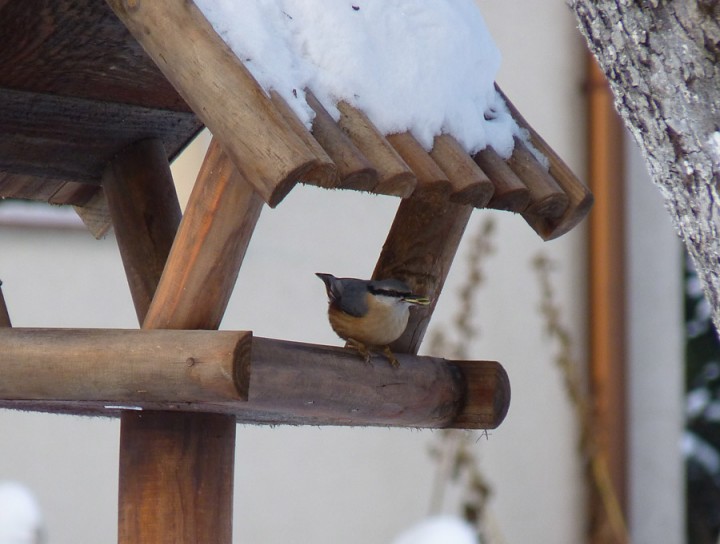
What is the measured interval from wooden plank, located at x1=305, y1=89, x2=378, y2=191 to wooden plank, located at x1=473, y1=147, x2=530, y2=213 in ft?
1.09

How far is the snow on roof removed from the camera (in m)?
1.85

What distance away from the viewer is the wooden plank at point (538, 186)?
2.08 metres

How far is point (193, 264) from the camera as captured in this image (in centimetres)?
185

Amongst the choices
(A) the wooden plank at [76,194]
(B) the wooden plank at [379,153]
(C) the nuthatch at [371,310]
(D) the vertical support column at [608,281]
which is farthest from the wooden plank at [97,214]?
(D) the vertical support column at [608,281]

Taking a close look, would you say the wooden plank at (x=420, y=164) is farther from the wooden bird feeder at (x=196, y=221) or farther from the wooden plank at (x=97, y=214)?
the wooden plank at (x=97, y=214)

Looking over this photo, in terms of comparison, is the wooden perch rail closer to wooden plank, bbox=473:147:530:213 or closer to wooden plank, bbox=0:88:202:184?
wooden plank, bbox=473:147:530:213

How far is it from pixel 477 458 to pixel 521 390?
39 cm

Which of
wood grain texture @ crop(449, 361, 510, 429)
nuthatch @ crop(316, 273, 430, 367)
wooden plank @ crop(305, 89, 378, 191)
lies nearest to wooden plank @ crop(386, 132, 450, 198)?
wooden plank @ crop(305, 89, 378, 191)

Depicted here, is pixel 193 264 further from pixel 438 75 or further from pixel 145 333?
pixel 438 75

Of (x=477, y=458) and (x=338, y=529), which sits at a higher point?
(x=477, y=458)

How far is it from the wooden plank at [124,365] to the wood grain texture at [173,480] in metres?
0.21

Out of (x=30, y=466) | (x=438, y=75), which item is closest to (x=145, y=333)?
(x=438, y=75)

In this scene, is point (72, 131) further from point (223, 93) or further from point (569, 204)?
point (569, 204)

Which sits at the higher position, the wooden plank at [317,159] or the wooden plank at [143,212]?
the wooden plank at [143,212]
